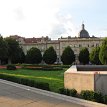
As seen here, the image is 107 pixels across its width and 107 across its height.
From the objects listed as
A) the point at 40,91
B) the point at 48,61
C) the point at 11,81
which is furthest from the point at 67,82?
the point at 48,61

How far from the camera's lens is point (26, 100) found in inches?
441

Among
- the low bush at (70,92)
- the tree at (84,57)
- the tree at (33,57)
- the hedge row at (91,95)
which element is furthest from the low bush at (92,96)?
the tree at (84,57)

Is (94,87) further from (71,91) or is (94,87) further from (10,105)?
(10,105)

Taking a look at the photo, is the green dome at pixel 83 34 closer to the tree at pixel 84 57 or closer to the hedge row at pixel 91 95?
the tree at pixel 84 57

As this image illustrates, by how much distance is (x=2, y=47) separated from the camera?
48.8 metres

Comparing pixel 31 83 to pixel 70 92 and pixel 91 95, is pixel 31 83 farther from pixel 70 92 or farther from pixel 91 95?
pixel 91 95

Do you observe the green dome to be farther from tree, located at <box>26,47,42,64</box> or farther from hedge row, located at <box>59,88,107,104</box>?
hedge row, located at <box>59,88,107,104</box>

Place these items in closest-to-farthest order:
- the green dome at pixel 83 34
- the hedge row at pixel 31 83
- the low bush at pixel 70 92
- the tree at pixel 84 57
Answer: the low bush at pixel 70 92 → the hedge row at pixel 31 83 → the tree at pixel 84 57 → the green dome at pixel 83 34

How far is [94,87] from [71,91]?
1.15 meters

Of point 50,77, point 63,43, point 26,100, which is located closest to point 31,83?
point 26,100

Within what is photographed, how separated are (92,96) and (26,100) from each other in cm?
257

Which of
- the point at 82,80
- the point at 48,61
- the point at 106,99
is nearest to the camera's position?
the point at 106,99

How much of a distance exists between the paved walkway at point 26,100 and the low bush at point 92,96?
2.59 feet

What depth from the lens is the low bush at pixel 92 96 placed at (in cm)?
1038
